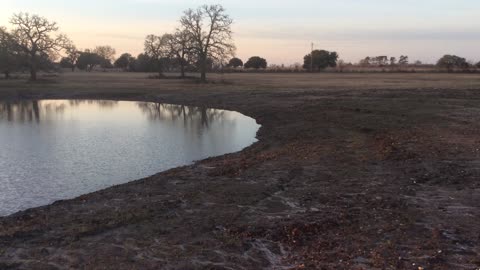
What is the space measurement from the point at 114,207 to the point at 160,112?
2490cm

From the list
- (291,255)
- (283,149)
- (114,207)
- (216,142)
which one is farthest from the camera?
(216,142)

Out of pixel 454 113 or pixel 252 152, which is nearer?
pixel 252 152

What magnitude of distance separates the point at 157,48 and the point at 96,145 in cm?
6136

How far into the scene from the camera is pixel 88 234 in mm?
8406

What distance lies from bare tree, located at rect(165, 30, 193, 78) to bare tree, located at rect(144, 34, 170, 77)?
1.88 metres

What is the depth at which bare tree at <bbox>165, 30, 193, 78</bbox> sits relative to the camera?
56.7 metres

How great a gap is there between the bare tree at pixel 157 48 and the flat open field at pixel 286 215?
193 ft

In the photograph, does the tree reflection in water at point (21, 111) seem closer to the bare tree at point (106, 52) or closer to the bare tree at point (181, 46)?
the bare tree at point (181, 46)

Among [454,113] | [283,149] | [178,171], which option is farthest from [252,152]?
[454,113]

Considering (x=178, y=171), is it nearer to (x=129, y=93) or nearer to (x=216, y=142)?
(x=216, y=142)

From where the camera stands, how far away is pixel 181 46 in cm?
6450

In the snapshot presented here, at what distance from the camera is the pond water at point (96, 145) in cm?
1293

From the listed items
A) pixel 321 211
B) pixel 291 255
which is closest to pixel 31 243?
pixel 291 255

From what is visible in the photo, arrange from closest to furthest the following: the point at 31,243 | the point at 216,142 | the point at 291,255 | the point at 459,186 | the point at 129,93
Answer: the point at 291,255
the point at 31,243
the point at 459,186
the point at 216,142
the point at 129,93
